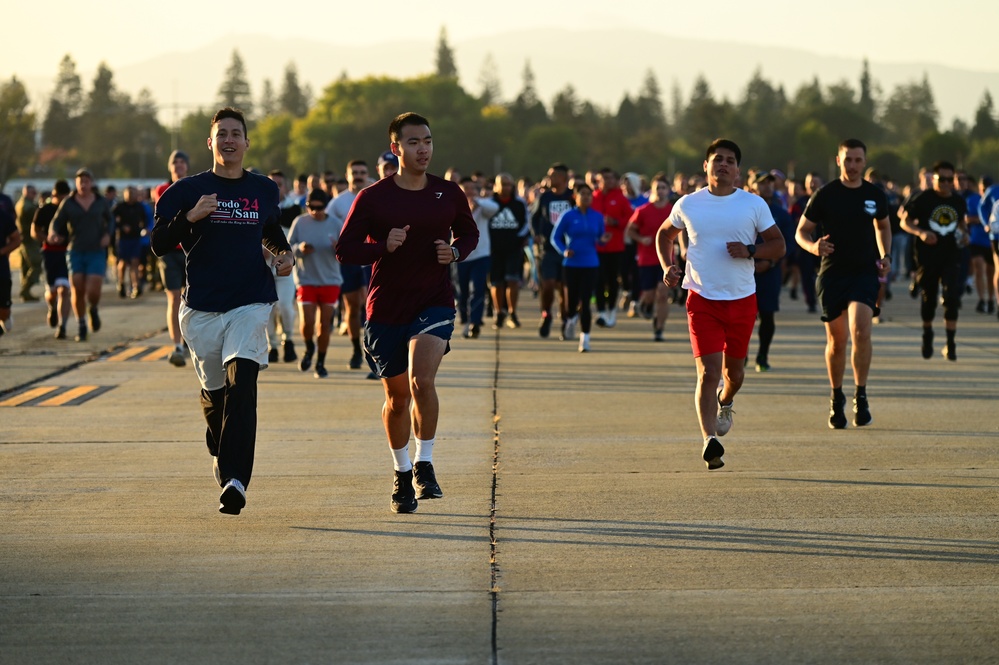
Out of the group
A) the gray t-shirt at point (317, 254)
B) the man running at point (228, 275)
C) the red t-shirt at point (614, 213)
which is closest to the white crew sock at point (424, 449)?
the man running at point (228, 275)

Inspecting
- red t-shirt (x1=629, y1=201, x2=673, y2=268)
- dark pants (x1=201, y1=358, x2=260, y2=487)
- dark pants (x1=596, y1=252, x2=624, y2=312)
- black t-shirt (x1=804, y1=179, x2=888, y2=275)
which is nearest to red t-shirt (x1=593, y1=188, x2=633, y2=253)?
dark pants (x1=596, y1=252, x2=624, y2=312)

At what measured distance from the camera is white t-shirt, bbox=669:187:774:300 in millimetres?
8891

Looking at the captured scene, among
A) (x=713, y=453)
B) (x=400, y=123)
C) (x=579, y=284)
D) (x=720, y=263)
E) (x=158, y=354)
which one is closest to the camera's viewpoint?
(x=400, y=123)

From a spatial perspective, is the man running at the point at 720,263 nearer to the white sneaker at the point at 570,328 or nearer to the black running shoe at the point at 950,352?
the black running shoe at the point at 950,352

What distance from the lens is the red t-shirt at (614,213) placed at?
62.1ft

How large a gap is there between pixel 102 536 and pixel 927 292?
35.9ft

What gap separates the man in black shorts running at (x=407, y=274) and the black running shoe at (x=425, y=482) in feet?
0.37

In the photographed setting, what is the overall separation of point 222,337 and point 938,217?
10.3 metres

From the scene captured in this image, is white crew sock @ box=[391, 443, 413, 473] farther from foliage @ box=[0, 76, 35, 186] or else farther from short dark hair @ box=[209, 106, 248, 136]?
foliage @ box=[0, 76, 35, 186]

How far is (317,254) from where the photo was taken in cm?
1420

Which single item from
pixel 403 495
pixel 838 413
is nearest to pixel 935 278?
pixel 838 413

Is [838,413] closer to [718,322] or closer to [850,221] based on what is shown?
[850,221]

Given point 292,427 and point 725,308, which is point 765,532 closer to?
point 725,308

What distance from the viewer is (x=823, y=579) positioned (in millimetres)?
6055
